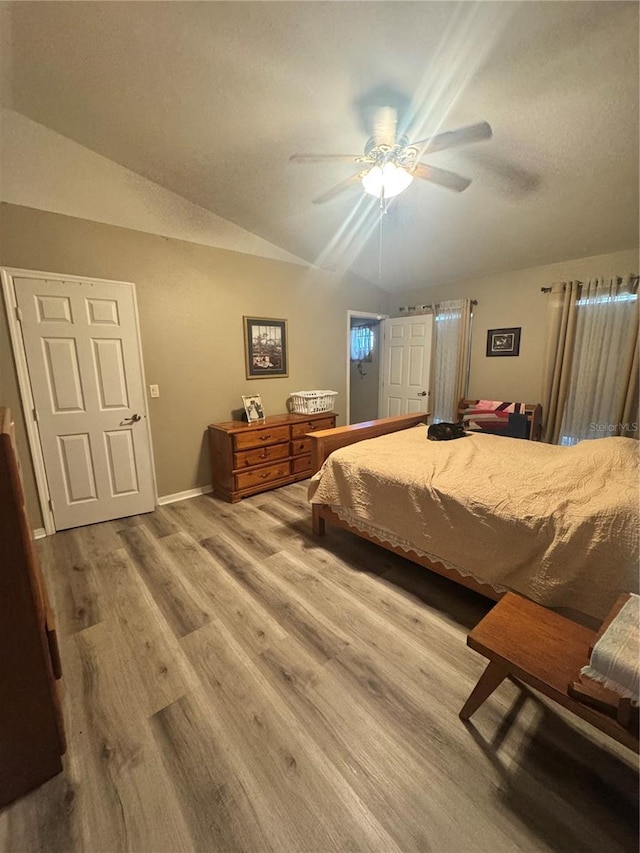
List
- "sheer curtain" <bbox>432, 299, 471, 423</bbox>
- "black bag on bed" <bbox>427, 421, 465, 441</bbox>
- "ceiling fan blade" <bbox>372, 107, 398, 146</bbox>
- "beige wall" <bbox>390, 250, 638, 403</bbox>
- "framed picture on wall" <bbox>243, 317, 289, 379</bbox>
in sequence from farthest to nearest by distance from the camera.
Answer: "sheer curtain" <bbox>432, 299, 471, 423</bbox>
"framed picture on wall" <bbox>243, 317, 289, 379</bbox>
"beige wall" <bbox>390, 250, 638, 403</bbox>
"black bag on bed" <bbox>427, 421, 465, 441</bbox>
"ceiling fan blade" <bbox>372, 107, 398, 146</bbox>

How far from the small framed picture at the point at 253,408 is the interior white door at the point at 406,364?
2350 mm

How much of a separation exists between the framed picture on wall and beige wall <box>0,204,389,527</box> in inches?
3.0

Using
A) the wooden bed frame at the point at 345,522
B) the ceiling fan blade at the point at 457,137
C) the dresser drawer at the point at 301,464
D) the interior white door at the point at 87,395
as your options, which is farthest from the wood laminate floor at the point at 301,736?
the ceiling fan blade at the point at 457,137

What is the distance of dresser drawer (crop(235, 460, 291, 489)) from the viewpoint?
3.28 meters

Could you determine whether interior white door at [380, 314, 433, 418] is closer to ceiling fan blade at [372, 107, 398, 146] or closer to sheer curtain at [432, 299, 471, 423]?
sheer curtain at [432, 299, 471, 423]

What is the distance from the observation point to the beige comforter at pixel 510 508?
1.38 metres

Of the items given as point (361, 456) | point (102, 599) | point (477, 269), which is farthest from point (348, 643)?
point (477, 269)

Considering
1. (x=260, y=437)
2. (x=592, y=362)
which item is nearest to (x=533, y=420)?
(x=592, y=362)

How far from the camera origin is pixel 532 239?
321 centimetres

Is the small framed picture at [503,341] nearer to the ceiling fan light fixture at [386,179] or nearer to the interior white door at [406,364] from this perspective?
the interior white door at [406,364]

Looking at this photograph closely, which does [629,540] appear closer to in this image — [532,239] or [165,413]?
[532,239]

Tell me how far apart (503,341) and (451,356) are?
628 mm

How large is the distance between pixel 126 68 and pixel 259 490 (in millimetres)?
3096

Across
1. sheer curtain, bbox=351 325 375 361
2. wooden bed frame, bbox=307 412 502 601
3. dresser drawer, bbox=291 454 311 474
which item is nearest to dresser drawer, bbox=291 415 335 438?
dresser drawer, bbox=291 454 311 474
